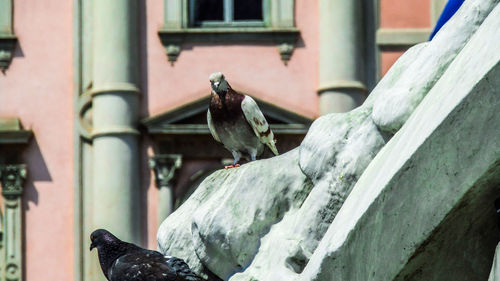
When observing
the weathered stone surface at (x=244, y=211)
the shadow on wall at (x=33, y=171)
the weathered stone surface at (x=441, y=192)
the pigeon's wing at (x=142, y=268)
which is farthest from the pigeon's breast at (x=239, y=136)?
the shadow on wall at (x=33, y=171)

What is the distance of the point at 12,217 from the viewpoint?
24078 mm

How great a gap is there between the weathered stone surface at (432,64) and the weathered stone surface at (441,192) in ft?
0.77

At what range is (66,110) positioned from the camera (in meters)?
24.7

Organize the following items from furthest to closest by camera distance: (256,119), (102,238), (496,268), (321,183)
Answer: (256,119), (102,238), (321,183), (496,268)

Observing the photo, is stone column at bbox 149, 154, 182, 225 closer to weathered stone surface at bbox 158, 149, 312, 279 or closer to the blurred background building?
the blurred background building

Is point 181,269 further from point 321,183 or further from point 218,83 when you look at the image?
point 218,83

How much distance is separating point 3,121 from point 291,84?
4.05 meters

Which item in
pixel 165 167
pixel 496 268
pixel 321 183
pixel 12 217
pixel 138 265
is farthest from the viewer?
pixel 165 167

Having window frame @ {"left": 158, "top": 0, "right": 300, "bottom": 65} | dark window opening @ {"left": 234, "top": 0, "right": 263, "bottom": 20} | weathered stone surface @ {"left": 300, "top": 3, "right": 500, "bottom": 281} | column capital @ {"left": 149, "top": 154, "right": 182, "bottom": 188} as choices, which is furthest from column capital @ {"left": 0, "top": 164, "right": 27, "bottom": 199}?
weathered stone surface @ {"left": 300, "top": 3, "right": 500, "bottom": 281}

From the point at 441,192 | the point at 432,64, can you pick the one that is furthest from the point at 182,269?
the point at 441,192

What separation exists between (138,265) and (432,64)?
1781 mm

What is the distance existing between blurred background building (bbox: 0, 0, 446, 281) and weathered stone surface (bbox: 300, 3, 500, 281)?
1697cm

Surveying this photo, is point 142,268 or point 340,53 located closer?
point 142,268

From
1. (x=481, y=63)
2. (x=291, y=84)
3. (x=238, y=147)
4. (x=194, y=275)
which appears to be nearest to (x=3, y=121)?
(x=291, y=84)
